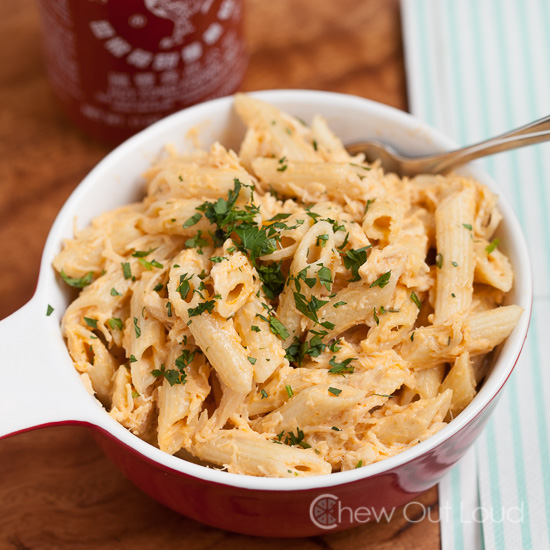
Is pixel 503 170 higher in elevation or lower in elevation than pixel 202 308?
lower

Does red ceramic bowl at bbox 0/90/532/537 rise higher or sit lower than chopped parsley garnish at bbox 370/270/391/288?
lower

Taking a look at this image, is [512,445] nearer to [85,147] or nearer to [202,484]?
[202,484]

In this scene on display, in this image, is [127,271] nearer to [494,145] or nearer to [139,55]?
[139,55]

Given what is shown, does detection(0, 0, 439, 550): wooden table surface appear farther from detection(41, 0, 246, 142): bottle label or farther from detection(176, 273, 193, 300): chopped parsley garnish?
detection(176, 273, 193, 300): chopped parsley garnish

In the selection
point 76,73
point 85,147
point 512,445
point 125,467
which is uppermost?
point 76,73

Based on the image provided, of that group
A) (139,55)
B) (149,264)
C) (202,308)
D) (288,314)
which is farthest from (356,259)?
(139,55)

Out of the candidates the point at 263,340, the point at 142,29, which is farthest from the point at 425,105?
the point at 263,340

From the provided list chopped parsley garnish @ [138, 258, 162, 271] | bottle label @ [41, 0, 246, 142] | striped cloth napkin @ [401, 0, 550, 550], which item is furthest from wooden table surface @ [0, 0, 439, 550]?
chopped parsley garnish @ [138, 258, 162, 271]
